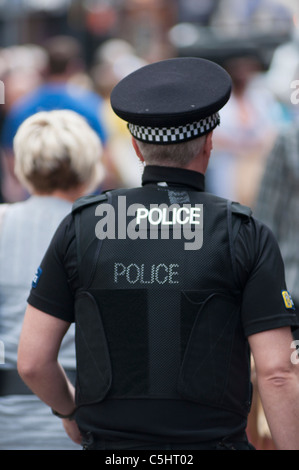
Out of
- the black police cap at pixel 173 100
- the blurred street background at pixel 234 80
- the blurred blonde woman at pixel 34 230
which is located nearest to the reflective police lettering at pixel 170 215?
the black police cap at pixel 173 100

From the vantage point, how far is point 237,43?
32.7 feet

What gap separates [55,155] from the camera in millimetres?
3344

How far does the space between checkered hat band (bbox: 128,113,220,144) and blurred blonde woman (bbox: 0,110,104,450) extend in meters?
0.83

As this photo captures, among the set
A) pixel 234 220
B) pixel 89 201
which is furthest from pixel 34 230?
pixel 234 220

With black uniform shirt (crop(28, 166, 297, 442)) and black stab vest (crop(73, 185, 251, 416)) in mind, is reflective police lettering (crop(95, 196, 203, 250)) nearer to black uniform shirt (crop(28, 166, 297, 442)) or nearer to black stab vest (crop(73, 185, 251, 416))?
black stab vest (crop(73, 185, 251, 416))

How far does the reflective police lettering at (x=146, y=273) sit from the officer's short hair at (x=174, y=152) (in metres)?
0.33

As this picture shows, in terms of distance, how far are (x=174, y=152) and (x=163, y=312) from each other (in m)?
0.48

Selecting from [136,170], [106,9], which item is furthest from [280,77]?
[106,9]

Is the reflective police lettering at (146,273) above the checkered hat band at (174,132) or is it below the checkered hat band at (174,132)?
below

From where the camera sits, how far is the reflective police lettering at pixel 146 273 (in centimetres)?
246

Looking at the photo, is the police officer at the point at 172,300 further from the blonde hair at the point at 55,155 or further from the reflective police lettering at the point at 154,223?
the blonde hair at the point at 55,155

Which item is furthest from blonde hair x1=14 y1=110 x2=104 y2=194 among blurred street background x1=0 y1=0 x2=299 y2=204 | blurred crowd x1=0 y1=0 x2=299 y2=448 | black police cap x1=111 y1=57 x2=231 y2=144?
blurred crowd x1=0 y1=0 x2=299 y2=448
